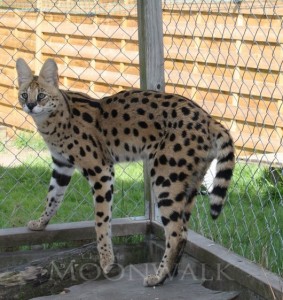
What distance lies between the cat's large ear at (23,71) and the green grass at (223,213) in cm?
109

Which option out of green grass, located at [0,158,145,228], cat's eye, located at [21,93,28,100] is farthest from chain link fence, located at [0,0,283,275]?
cat's eye, located at [21,93,28,100]

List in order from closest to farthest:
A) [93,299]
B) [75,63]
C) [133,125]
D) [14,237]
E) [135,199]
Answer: [93,299] → [133,125] → [14,237] → [135,199] → [75,63]

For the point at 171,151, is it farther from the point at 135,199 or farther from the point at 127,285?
the point at 135,199

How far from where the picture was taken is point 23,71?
4.89 m

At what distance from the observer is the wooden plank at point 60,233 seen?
5.16 metres

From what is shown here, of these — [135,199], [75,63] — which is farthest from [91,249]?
[75,63]

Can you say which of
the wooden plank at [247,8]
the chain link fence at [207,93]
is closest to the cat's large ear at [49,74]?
the chain link fence at [207,93]

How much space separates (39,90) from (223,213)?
1.57 m

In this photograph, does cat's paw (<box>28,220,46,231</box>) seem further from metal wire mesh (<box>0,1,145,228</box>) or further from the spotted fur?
metal wire mesh (<box>0,1,145,228</box>)

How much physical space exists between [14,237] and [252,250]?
5.17 ft

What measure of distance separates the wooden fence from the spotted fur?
175 cm

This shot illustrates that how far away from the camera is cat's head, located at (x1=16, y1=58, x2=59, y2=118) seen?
4.80 m

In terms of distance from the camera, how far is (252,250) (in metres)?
4.45

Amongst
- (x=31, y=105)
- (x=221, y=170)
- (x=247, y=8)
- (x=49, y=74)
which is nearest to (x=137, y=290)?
(x=221, y=170)
